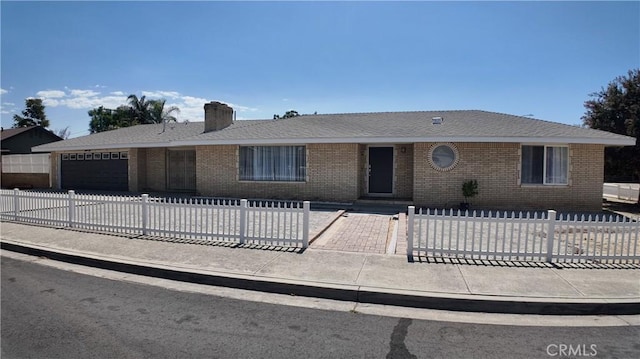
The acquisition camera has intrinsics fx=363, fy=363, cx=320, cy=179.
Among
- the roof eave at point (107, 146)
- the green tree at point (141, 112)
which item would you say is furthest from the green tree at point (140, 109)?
the roof eave at point (107, 146)

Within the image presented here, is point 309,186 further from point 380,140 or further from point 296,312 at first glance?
point 296,312

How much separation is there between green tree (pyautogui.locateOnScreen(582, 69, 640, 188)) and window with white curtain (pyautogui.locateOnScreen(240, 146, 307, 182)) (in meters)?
13.9

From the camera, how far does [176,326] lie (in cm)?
419

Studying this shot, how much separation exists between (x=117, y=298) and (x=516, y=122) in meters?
15.2

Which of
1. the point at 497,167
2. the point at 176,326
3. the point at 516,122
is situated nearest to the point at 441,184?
the point at 497,167

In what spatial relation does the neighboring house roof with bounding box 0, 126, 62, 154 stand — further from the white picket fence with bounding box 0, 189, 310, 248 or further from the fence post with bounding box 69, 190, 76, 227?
the fence post with bounding box 69, 190, 76, 227

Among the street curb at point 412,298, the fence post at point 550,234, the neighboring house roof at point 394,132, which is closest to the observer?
the street curb at point 412,298

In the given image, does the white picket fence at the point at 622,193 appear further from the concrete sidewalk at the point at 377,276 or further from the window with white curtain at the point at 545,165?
the concrete sidewalk at the point at 377,276

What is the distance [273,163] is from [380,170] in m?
4.52

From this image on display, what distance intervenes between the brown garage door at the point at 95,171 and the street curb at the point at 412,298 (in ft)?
52.5

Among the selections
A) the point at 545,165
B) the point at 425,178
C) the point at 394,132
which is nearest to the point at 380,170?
the point at 394,132

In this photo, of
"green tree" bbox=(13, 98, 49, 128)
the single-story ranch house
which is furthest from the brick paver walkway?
"green tree" bbox=(13, 98, 49, 128)

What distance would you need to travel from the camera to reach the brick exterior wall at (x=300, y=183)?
46.7ft

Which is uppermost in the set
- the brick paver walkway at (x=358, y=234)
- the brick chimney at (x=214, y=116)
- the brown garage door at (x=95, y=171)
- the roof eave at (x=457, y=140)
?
the brick chimney at (x=214, y=116)
